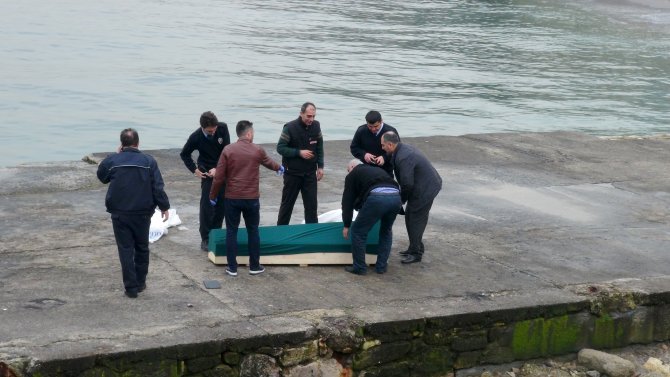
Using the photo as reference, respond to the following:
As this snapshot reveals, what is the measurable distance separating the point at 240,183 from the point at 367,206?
128 cm

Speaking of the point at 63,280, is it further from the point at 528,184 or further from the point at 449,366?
the point at 528,184

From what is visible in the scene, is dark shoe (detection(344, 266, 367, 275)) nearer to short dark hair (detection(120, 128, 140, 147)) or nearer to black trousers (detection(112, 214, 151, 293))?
black trousers (detection(112, 214, 151, 293))

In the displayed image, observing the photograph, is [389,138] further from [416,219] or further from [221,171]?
[221,171]

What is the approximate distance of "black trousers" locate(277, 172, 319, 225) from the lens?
11.6m

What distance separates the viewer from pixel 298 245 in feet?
34.5

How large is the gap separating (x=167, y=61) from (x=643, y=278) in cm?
3144

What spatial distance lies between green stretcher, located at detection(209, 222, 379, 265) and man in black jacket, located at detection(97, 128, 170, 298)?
4.04ft

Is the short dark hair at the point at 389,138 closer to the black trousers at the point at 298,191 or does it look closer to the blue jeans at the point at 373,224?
the blue jeans at the point at 373,224

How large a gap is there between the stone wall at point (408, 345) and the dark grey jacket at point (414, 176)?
1.64 meters

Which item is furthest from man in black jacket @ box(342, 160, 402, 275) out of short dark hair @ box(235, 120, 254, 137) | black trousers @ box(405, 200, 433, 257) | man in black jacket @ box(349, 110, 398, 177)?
short dark hair @ box(235, 120, 254, 137)

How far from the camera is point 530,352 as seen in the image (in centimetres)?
1017

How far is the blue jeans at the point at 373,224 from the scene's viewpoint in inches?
403

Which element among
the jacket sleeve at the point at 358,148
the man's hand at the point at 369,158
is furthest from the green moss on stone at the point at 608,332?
the jacket sleeve at the point at 358,148

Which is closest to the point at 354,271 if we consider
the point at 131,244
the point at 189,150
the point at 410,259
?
the point at 410,259
